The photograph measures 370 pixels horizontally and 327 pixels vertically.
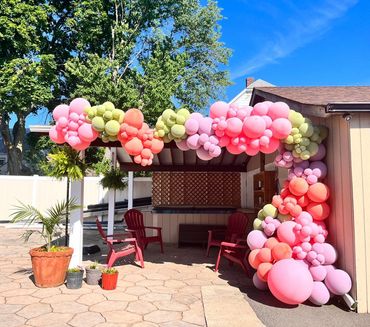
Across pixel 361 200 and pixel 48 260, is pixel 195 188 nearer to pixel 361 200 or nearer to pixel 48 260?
pixel 48 260

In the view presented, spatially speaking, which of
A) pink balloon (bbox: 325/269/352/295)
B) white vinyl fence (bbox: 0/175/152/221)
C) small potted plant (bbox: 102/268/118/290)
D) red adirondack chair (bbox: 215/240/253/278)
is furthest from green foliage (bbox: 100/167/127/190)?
white vinyl fence (bbox: 0/175/152/221)

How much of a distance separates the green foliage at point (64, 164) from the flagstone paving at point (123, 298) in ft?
5.31

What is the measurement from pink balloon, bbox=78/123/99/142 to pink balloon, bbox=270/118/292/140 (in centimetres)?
234

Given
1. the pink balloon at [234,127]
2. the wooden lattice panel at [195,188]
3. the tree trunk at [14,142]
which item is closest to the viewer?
the pink balloon at [234,127]

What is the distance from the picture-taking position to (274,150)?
14.2 ft

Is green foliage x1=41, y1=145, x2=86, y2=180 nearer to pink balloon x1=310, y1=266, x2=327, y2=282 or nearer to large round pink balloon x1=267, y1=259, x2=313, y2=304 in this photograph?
large round pink balloon x1=267, y1=259, x2=313, y2=304

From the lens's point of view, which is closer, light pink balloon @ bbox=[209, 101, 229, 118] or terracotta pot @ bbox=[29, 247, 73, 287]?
light pink balloon @ bbox=[209, 101, 229, 118]

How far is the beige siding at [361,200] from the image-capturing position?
3.67 meters

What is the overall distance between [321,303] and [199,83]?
18531mm

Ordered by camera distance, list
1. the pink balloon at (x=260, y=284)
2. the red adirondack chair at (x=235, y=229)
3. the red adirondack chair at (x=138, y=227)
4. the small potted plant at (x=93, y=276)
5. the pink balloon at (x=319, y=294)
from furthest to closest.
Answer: the red adirondack chair at (x=138, y=227)
the red adirondack chair at (x=235, y=229)
the small potted plant at (x=93, y=276)
the pink balloon at (x=260, y=284)
the pink balloon at (x=319, y=294)

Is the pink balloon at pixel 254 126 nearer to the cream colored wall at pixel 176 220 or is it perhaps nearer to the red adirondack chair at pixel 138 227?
the red adirondack chair at pixel 138 227

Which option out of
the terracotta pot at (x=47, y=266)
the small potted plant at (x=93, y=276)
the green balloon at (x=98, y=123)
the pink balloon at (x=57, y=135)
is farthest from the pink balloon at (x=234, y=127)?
the terracotta pot at (x=47, y=266)

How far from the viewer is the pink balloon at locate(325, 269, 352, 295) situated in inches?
148

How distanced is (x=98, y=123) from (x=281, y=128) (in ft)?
7.67
